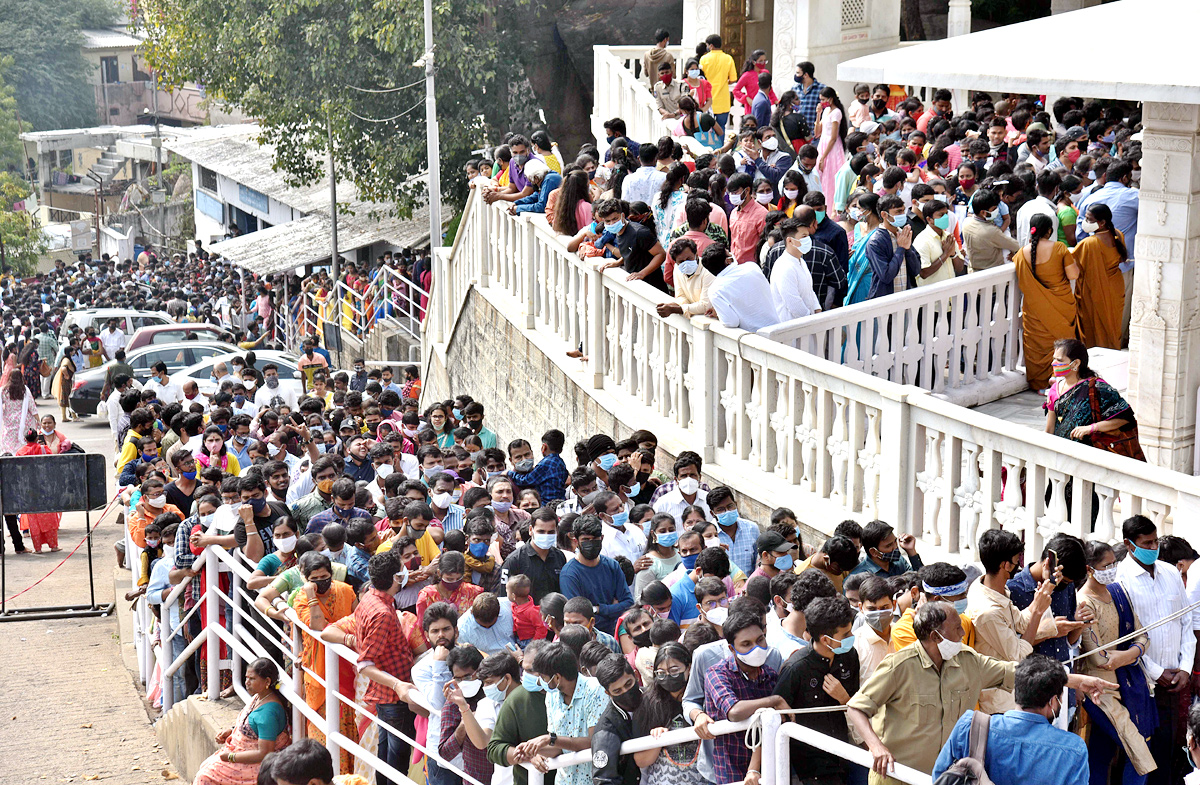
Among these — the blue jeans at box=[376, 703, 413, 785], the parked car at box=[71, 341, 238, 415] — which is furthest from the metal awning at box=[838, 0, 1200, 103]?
the parked car at box=[71, 341, 238, 415]

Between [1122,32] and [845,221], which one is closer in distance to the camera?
[1122,32]

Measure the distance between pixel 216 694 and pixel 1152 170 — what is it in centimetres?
660

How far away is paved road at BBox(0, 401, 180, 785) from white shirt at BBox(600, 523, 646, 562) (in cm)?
362

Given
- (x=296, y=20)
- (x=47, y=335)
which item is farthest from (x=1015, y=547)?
(x=47, y=335)

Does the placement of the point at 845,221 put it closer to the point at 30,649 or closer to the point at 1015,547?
the point at 1015,547

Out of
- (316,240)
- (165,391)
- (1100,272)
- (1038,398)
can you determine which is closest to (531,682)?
(1038,398)

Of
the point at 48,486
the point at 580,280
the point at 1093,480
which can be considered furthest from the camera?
the point at 48,486

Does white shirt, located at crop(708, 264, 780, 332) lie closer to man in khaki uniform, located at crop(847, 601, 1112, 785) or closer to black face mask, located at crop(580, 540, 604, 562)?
black face mask, located at crop(580, 540, 604, 562)

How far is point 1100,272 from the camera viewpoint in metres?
10.5

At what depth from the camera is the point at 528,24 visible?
27438mm

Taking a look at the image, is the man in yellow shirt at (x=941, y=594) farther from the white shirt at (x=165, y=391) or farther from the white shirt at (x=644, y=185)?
the white shirt at (x=165, y=391)

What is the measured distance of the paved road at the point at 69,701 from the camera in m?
9.67

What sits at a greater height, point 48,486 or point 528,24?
point 528,24

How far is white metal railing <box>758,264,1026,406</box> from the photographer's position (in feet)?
30.6
